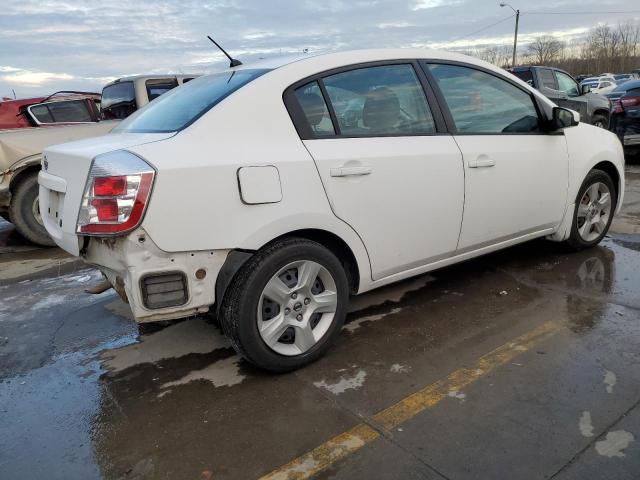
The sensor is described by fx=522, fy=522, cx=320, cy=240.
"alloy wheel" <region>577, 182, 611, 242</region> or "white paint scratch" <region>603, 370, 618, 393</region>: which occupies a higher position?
"alloy wheel" <region>577, 182, 611, 242</region>

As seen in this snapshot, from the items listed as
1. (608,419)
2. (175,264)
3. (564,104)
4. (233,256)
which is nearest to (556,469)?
(608,419)

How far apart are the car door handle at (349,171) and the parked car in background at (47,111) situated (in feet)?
18.5

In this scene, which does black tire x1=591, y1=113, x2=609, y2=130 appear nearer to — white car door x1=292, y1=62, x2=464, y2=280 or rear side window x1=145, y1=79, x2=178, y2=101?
rear side window x1=145, y1=79, x2=178, y2=101

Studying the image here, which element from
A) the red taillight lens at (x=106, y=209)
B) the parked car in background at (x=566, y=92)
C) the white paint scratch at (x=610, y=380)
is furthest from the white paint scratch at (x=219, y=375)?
the parked car in background at (x=566, y=92)

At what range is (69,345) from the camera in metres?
3.64

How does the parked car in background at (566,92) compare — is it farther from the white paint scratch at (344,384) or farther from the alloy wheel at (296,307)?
the white paint scratch at (344,384)

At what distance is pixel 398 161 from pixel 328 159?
507 mm

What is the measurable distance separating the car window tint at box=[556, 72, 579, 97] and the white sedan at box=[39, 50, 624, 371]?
29.9 feet

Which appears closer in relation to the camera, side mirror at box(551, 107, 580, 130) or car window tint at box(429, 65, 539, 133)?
car window tint at box(429, 65, 539, 133)

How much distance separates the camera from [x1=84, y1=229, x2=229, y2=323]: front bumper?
2.54 metres

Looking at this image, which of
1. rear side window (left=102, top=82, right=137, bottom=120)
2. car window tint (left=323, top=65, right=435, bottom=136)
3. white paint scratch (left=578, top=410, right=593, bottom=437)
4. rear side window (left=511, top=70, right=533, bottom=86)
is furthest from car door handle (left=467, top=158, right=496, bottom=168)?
rear side window (left=511, top=70, right=533, bottom=86)

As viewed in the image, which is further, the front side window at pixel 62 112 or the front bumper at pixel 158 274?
the front side window at pixel 62 112

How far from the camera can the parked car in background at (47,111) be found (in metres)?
7.06

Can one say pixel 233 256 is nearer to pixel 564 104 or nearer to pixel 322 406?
pixel 322 406
